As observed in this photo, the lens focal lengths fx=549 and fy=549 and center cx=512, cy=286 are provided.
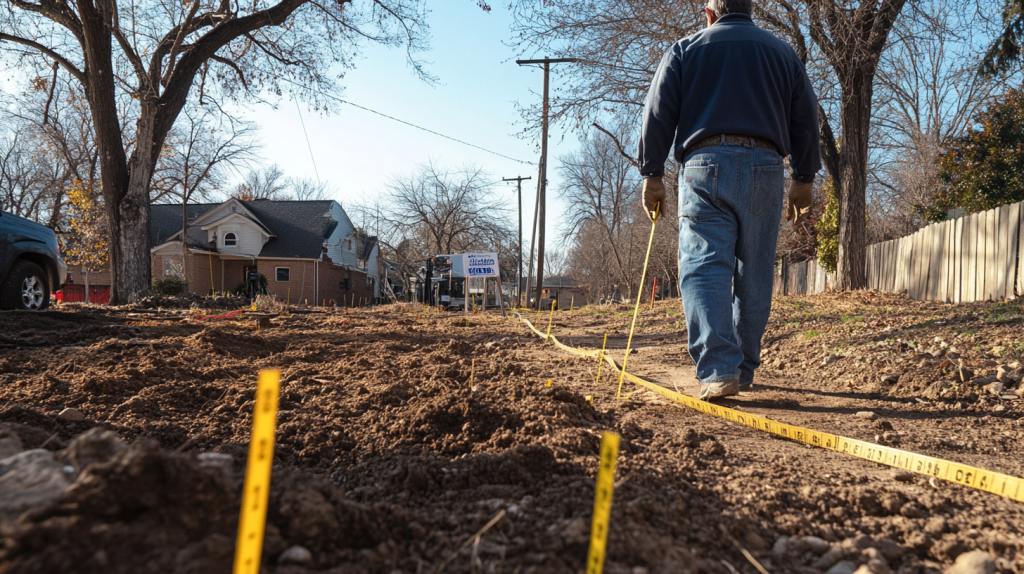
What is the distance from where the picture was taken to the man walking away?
3105 millimetres

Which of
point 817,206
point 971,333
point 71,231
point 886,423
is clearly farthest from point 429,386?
point 71,231

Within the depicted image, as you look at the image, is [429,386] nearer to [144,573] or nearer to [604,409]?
[604,409]

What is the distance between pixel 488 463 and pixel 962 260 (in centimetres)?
920

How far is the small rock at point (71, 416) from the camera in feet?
7.15

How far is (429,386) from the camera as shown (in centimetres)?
291

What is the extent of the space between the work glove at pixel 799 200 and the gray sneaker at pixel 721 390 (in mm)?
1469

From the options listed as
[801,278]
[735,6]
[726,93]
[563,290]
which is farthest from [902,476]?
[563,290]

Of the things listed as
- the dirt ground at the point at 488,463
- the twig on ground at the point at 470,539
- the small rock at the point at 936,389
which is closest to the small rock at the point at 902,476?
the dirt ground at the point at 488,463

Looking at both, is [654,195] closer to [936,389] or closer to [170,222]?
[936,389]

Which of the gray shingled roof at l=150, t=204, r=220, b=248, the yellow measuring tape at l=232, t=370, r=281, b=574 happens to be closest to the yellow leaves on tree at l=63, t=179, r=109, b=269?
the gray shingled roof at l=150, t=204, r=220, b=248

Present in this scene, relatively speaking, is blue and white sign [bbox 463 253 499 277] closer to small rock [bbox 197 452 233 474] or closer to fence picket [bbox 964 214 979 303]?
fence picket [bbox 964 214 979 303]

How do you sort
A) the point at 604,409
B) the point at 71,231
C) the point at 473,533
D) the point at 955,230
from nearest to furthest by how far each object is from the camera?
the point at 473,533, the point at 604,409, the point at 955,230, the point at 71,231

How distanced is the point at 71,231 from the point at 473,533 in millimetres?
39905

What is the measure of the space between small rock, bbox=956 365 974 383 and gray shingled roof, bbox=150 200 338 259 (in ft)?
112
